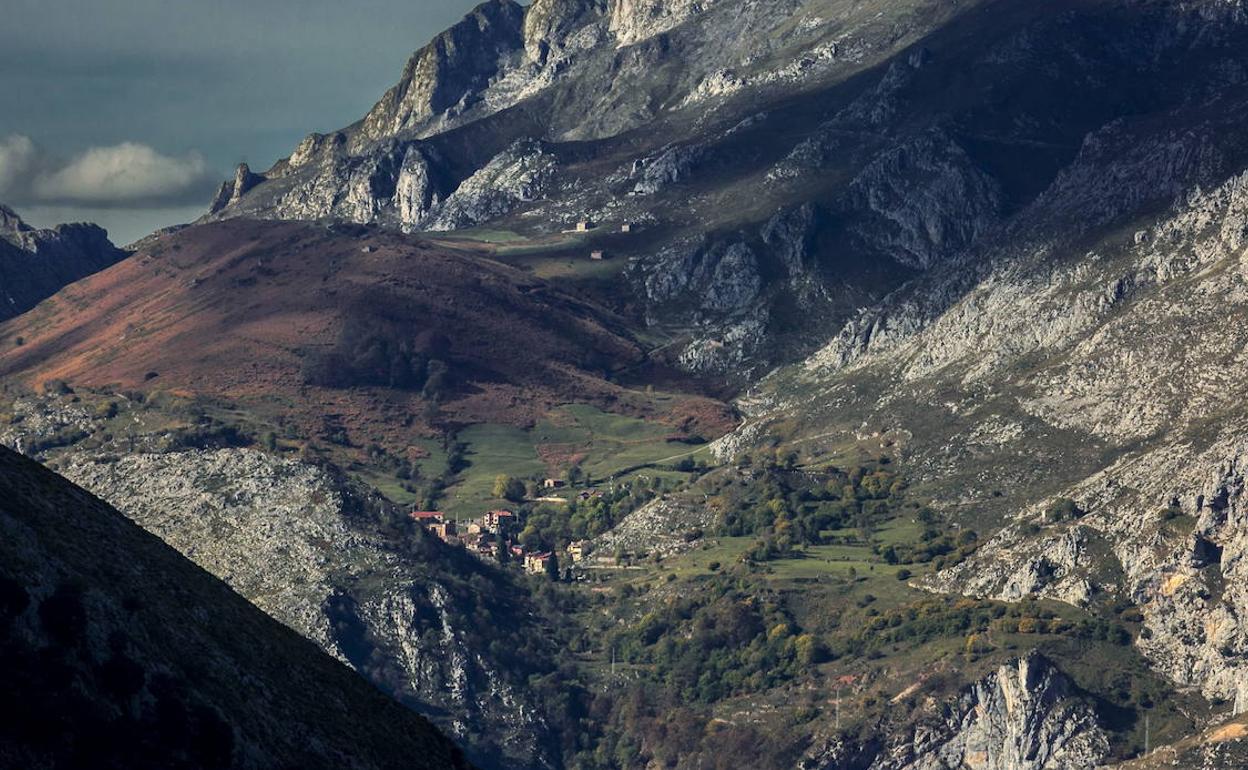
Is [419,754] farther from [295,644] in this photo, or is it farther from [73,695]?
[73,695]

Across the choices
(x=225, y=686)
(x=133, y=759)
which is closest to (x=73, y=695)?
(x=133, y=759)

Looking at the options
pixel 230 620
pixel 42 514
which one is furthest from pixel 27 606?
pixel 230 620

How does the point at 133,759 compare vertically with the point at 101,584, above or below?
below

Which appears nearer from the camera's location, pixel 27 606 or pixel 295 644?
pixel 27 606

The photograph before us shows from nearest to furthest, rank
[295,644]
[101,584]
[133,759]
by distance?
1. [133,759]
2. [101,584]
3. [295,644]

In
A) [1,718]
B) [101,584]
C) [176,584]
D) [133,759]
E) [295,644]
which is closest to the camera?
[1,718]

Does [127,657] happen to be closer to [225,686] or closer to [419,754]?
[225,686]
